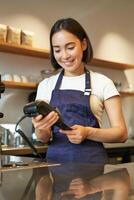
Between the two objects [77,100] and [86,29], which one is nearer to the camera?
[77,100]

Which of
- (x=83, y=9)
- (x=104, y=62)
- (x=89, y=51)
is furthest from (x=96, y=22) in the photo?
(x=89, y=51)

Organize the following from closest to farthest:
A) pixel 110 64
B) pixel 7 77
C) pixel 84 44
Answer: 1. pixel 84 44
2. pixel 7 77
3. pixel 110 64

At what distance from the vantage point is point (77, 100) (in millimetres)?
1336

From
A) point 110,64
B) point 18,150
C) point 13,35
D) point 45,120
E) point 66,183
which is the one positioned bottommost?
point 18,150

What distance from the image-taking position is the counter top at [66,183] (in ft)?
1.90

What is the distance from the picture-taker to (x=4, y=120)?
328cm

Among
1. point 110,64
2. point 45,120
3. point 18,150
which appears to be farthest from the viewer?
point 110,64

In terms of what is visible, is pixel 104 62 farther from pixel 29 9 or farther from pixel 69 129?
pixel 69 129

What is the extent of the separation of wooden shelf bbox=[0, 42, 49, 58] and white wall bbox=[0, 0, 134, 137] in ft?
0.29

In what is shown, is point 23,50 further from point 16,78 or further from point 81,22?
point 81,22

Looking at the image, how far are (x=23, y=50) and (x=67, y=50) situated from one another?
1962 mm

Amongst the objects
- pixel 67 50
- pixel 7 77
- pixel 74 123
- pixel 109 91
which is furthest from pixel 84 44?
pixel 7 77

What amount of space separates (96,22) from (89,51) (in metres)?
2.78

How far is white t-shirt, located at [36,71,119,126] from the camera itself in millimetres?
1316
